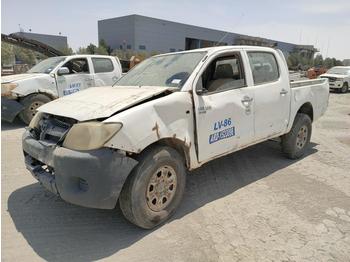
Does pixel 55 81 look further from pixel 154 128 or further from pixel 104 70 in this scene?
pixel 154 128

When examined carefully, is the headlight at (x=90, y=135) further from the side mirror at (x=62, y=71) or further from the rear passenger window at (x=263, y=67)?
the side mirror at (x=62, y=71)

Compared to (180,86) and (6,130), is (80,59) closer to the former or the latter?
(6,130)

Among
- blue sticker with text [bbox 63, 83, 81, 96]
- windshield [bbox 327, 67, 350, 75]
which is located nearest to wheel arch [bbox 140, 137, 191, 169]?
blue sticker with text [bbox 63, 83, 81, 96]

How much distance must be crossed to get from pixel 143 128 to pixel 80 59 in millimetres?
7035

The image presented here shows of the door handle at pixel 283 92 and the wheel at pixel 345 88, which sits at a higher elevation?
the door handle at pixel 283 92

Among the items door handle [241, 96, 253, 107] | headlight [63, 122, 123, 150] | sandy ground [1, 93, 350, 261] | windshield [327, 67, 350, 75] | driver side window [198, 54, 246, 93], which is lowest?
sandy ground [1, 93, 350, 261]

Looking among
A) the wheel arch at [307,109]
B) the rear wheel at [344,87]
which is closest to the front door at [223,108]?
the wheel arch at [307,109]

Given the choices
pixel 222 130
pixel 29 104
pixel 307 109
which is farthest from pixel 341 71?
pixel 222 130

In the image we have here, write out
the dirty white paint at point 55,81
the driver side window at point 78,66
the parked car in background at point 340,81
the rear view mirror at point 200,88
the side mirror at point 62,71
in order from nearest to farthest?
the rear view mirror at point 200,88 < the dirty white paint at point 55,81 < the side mirror at point 62,71 < the driver side window at point 78,66 < the parked car in background at point 340,81

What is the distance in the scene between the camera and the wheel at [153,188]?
10.1 feet

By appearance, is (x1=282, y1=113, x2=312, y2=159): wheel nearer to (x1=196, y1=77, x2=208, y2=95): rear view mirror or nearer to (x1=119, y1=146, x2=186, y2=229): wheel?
(x1=196, y1=77, x2=208, y2=95): rear view mirror

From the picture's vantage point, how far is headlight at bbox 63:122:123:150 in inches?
111

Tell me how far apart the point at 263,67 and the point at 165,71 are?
1642 mm

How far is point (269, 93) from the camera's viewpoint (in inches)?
185
